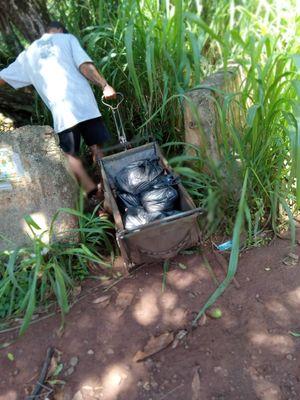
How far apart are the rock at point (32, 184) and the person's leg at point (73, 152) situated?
15 cm

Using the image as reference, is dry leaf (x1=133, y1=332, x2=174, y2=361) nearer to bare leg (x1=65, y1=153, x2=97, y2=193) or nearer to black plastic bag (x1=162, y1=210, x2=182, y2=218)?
black plastic bag (x1=162, y1=210, x2=182, y2=218)

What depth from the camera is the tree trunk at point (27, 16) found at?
3311 mm

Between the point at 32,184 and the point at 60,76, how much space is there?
2.69 feet

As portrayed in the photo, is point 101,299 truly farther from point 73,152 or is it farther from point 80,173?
point 73,152

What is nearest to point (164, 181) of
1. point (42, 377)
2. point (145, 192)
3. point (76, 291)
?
point (145, 192)

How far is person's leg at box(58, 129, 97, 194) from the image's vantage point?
2.82 m

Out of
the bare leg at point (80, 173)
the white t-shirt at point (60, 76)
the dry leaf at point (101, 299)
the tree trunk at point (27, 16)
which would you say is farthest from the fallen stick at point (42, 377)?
the tree trunk at point (27, 16)

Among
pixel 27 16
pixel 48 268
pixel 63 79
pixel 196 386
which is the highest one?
pixel 27 16

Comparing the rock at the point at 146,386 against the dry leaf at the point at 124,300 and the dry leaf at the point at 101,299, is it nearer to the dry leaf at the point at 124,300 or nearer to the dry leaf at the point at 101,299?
the dry leaf at the point at 124,300

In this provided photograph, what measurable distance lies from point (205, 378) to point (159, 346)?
28 cm

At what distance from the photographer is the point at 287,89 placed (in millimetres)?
2158

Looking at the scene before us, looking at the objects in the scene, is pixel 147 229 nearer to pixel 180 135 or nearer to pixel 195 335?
pixel 195 335

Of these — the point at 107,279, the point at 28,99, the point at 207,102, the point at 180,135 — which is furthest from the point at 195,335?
the point at 28,99

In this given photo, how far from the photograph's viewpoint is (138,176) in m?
2.57
